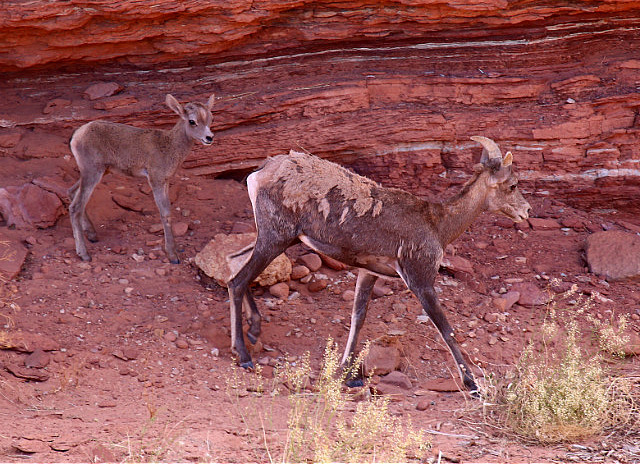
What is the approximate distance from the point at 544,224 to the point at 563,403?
461cm

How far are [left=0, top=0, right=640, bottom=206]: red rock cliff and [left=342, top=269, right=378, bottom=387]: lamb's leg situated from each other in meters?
3.13

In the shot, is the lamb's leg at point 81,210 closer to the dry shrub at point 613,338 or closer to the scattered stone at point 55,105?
the scattered stone at point 55,105

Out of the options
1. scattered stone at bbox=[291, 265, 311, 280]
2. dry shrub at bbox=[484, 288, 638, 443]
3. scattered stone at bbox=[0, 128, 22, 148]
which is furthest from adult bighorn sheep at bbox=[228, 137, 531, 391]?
scattered stone at bbox=[0, 128, 22, 148]

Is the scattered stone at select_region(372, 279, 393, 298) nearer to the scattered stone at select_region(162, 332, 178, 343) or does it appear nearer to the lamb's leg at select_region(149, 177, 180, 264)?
the lamb's leg at select_region(149, 177, 180, 264)

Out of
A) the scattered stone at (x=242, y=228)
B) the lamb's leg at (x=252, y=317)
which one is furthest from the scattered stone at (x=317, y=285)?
the scattered stone at (x=242, y=228)

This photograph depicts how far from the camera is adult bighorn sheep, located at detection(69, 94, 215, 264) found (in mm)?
9086

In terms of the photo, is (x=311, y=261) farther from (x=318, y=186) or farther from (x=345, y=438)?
(x=345, y=438)

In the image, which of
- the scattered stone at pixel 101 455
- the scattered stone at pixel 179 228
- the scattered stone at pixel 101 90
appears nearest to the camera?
the scattered stone at pixel 101 455

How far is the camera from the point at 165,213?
29.9 feet

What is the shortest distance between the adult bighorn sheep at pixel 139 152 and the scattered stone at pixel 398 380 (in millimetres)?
3016

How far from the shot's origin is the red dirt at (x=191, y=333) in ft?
18.8

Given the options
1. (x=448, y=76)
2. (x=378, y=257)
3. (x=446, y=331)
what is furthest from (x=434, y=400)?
(x=448, y=76)

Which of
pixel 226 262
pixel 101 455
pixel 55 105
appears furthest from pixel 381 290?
pixel 55 105

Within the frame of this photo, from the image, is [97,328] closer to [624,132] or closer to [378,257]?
[378,257]
